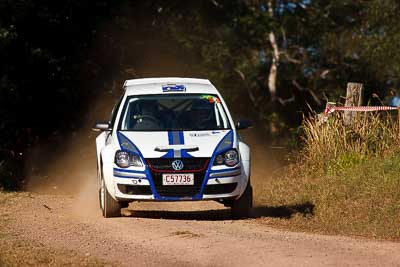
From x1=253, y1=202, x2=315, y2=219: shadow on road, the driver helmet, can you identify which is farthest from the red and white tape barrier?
the driver helmet

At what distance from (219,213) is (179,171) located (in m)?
1.89

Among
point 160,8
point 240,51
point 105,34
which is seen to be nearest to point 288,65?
point 240,51

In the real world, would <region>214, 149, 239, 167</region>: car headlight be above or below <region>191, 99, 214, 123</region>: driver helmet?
below

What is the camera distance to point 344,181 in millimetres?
→ 15938

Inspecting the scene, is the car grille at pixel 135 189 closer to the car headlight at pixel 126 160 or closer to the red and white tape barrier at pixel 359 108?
the car headlight at pixel 126 160

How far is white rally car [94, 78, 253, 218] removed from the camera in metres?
13.2

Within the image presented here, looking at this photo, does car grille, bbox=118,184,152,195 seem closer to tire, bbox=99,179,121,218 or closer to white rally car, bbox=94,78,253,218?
white rally car, bbox=94,78,253,218

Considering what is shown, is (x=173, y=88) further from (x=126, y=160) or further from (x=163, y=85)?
(x=126, y=160)

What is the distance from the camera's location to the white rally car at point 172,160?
13.2 metres

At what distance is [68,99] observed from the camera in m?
25.5

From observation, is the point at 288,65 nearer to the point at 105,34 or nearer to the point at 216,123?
the point at 105,34

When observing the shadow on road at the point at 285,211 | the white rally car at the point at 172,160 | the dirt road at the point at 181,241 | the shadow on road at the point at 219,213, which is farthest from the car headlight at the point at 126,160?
the shadow on road at the point at 285,211

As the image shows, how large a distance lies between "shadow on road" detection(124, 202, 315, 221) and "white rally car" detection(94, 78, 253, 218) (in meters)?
0.43

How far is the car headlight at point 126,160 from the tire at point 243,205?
1377 mm
